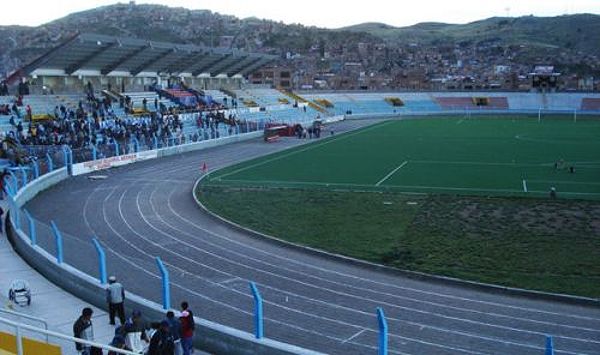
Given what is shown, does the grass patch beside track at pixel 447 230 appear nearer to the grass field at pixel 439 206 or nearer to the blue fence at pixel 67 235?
the grass field at pixel 439 206

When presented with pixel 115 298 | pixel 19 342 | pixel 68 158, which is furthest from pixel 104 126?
pixel 19 342

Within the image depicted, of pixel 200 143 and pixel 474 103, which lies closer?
pixel 200 143

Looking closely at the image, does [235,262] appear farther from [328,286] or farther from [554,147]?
[554,147]

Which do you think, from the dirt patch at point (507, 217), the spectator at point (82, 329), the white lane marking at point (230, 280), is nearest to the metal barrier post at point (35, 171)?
the white lane marking at point (230, 280)

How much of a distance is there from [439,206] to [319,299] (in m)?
11.2

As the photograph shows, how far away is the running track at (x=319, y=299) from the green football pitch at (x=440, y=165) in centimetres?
1119

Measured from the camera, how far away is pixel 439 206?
76.6ft

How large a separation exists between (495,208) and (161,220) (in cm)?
1235

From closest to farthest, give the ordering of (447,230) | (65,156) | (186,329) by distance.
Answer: (186,329) → (447,230) → (65,156)

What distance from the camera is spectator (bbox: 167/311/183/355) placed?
372 inches

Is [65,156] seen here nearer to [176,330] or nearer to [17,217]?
[17,217]

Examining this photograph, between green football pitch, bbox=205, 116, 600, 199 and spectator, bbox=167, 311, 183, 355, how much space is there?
18883mm

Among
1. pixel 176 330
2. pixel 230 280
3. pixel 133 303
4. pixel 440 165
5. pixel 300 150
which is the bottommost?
pixel 300 150

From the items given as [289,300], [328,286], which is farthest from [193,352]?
[328,286]
